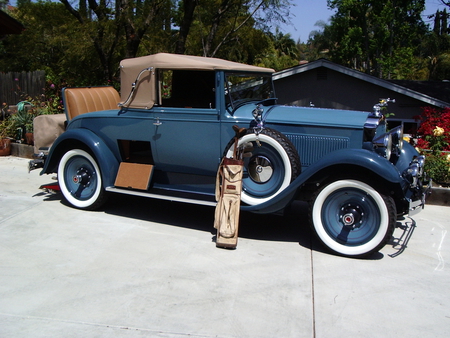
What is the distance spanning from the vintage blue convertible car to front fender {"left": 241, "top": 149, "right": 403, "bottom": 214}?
1 centimetres

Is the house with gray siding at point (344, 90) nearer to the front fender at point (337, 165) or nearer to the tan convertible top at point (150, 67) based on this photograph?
the tan convertible top at point (150, 67)

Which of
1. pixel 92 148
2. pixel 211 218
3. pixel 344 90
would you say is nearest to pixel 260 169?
pixel 211 218

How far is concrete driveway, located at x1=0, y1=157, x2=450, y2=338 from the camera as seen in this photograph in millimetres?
3152

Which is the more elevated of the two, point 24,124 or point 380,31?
point 380,31

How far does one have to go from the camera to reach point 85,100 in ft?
19.3

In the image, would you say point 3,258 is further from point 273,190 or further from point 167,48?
point 167,48

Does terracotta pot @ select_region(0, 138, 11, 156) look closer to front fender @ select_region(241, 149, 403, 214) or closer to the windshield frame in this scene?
the windshield frame

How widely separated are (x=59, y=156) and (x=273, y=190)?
2.94m

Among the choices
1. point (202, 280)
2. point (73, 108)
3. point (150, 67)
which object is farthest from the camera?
point (73, 108)

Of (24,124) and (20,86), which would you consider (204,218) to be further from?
(20,86)

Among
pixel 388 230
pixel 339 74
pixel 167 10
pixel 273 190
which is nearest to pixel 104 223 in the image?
pixel 273 190

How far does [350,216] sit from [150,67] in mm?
2763

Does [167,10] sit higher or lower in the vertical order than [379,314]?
higher

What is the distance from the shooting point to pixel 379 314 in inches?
131
